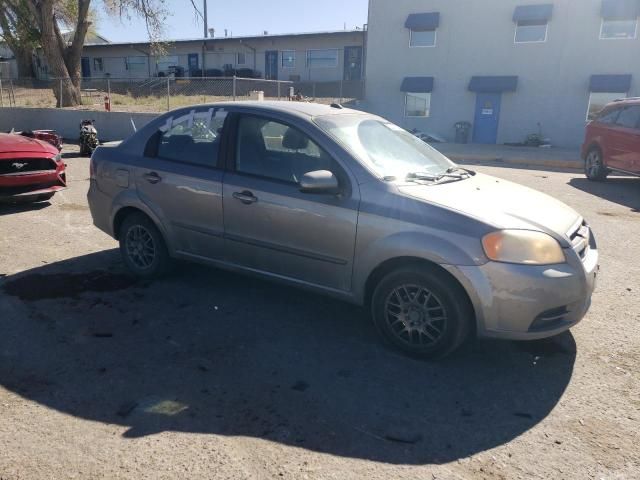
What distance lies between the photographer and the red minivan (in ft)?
34.0

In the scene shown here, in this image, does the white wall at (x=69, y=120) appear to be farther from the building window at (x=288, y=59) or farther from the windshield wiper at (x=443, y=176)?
the building window at (x=288, y=59)

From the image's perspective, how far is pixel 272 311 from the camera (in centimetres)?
441

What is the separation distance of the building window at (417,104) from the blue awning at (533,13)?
15.9 ft

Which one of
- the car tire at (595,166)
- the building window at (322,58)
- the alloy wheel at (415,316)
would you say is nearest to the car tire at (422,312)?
the alloy wheel at (415,316)

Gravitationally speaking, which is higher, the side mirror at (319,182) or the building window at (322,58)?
the building window at (322,58)

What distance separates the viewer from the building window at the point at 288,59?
34.9 m

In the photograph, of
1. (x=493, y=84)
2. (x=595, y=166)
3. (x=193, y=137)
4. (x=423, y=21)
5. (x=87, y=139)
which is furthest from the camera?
(x=423, y=21)

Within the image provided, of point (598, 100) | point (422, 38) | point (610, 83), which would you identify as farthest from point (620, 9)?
point (422, 38)

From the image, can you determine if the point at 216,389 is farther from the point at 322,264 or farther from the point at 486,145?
the point at 486,145

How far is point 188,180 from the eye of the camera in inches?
179

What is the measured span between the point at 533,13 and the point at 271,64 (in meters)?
19.5

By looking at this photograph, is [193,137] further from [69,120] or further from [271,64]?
[271,64]

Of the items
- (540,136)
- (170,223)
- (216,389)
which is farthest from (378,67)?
(216,389)

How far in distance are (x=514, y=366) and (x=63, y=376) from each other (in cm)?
301
